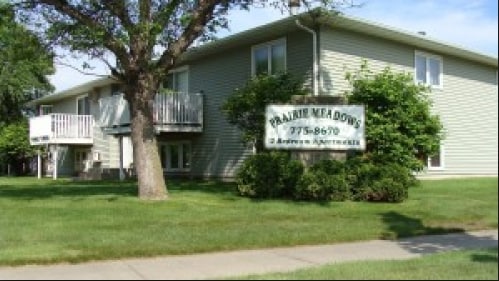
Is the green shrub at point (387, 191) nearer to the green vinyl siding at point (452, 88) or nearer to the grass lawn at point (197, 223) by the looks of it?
the grass lawn at point (197, 223)

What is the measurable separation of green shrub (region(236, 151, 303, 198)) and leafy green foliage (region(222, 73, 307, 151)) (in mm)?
2443

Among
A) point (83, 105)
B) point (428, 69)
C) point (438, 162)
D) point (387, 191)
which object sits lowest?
point (387, 191)

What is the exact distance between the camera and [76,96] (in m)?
39.4

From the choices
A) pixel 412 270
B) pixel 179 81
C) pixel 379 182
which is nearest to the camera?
pixel 412 270

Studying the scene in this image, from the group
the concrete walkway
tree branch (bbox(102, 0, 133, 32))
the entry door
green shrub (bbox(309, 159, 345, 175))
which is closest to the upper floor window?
the entry door

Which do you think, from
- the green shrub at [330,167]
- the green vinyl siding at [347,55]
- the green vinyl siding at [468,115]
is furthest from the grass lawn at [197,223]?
the green vinyl siding at [468,115]

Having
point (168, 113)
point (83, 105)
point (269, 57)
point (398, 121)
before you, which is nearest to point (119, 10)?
point (398, 121)

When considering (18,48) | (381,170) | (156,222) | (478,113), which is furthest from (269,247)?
(478,113)

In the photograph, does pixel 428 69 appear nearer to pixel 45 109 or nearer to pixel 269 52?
pixel 269 52

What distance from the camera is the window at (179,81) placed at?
28.0 meters

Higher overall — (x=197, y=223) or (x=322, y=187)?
(x=322, y=187)

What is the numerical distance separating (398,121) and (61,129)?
789 inches

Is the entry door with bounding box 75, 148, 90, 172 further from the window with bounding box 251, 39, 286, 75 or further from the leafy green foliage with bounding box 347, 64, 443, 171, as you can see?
the leafy green foliage with bounding box 347, 64, 443, 171

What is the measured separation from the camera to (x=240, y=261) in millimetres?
9664
